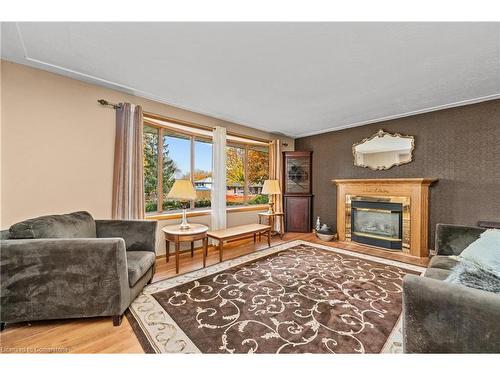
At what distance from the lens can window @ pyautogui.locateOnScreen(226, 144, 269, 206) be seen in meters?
4.71

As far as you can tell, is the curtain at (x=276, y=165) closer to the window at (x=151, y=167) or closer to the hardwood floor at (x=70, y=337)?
the window at (x=151, y=167)

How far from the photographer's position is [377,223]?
13.3 ft

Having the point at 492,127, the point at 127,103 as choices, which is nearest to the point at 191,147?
the point at 127,103

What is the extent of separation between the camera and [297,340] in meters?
1.56

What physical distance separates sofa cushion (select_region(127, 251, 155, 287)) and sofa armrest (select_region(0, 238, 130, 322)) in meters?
0.15

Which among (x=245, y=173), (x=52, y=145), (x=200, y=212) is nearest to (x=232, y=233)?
(x=200, y=212)

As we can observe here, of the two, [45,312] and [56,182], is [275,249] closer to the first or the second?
[45,312]

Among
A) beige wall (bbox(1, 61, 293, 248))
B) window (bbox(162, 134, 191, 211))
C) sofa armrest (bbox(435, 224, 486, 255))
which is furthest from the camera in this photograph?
window (bbox(162, 134, 191, 211))

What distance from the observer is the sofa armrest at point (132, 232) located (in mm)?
2396

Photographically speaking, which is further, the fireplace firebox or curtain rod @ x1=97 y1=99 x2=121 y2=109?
the fireplace firebox

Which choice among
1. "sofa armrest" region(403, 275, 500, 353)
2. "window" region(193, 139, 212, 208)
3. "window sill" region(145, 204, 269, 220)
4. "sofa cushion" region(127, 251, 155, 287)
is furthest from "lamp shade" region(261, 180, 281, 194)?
"sofa armrest" region(403, 275, 500, 353)

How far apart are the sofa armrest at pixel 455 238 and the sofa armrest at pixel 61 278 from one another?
10.2 feet

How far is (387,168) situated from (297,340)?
12.3ft

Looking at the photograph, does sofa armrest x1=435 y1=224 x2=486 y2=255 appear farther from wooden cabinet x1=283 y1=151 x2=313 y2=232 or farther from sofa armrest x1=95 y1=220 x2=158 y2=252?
sofa armrest x1=95 y1=220 x2=158 y2=252
